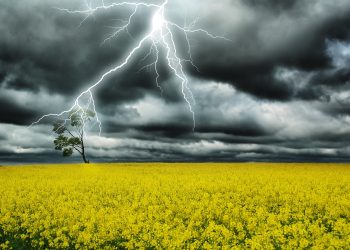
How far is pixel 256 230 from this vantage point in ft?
33.7

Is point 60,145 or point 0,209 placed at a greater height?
point 60,145

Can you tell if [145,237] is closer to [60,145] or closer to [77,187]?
[77,187]

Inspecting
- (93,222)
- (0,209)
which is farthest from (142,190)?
(93,222)

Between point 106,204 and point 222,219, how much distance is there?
17.4ft

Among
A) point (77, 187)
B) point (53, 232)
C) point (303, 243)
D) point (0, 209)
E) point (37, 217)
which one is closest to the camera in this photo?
point (303, 243)

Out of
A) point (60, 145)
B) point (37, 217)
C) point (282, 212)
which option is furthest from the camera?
point (60, 145)

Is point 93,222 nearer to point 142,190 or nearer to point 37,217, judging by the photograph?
point 37,217

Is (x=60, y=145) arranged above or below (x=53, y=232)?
above

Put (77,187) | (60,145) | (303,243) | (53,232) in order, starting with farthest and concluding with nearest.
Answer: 1. (60,145)
2. (77,187)
3. (53,232)
4. (303,243)

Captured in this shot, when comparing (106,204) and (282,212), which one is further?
(106,204)

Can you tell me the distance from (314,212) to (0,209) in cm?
1118

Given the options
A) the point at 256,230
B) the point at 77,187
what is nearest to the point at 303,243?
the point at 256,230

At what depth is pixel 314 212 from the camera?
44.2ft

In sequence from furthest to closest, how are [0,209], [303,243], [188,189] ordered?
[188,189] → [0,209] → [303,243]
